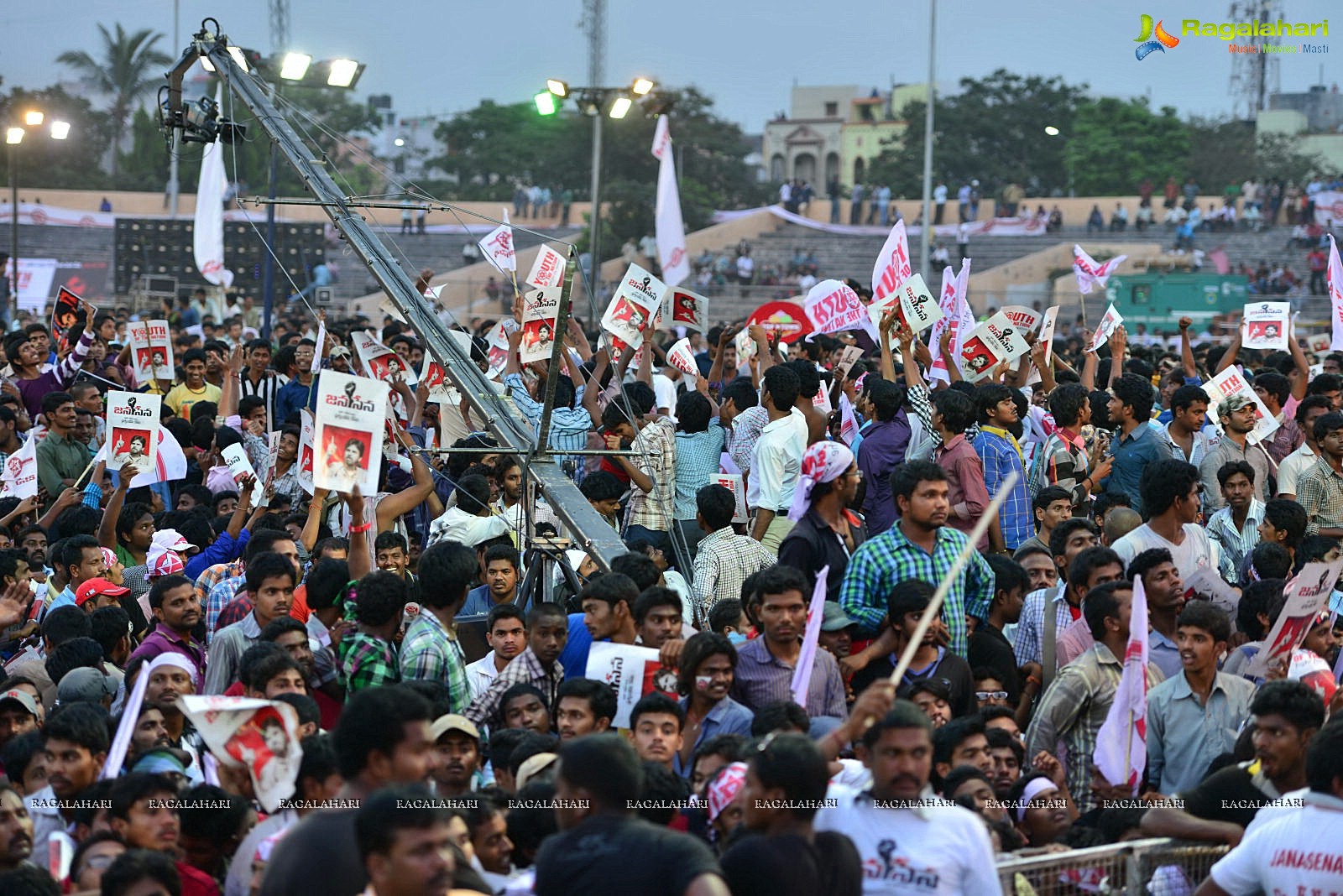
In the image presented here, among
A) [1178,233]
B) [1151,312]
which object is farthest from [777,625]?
[1178,233]

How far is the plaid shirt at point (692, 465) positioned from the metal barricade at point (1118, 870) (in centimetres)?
569

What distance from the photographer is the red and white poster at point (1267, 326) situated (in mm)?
12828

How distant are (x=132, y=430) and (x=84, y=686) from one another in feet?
9.75

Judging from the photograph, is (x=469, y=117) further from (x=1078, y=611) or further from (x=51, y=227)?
(x=1078, y=611)

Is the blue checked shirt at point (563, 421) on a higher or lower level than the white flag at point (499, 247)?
lower

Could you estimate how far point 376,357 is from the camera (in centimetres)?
1150

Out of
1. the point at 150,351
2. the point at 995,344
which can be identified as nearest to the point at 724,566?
the point at 995,344

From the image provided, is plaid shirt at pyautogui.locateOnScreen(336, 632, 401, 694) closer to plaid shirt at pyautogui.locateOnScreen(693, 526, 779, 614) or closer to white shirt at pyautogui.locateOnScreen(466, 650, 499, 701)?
white shirt at pyautogui.locateOnScreen(466, 650, 499, 701)

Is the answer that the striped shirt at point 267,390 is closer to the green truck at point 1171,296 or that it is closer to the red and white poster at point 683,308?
the red and white poster at point 683,308

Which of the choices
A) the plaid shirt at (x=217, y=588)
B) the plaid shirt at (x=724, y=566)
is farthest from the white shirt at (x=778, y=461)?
the plaid shirt at (x=217, y=588)

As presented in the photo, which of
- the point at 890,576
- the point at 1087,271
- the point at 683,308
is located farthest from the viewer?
the point at 1087,271

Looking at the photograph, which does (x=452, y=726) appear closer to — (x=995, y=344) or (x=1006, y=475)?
(x=1006, y=475)

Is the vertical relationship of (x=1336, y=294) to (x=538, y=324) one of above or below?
above

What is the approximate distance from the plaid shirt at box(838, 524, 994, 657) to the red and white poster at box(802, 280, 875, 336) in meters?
6.92
